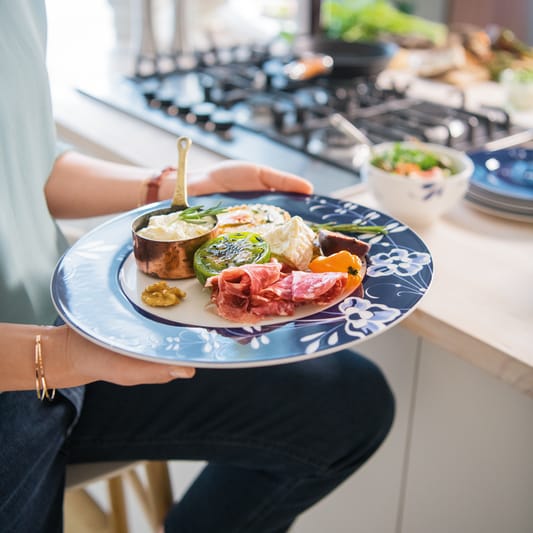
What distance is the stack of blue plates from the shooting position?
102 centimetres

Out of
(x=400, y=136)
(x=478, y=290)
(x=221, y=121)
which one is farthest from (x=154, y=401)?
(x=400, y=136)

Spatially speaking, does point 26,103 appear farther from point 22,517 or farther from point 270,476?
point 270,476

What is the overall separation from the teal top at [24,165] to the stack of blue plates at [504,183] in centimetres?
67

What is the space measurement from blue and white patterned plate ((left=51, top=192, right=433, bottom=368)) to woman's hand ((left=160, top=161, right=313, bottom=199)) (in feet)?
0.52

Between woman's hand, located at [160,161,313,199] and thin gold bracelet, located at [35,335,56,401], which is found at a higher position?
woman's hand, located at [160,161,313,199]

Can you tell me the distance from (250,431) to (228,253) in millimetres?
323

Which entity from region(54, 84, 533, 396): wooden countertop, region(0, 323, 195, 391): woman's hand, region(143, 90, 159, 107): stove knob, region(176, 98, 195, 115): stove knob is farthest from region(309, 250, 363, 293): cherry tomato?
region(143, 90, 159, 107): stove knob

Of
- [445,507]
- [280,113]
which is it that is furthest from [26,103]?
[445,507]

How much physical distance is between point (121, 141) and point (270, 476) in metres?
0.74

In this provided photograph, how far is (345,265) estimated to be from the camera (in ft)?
2.41

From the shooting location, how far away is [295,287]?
0.69 meters

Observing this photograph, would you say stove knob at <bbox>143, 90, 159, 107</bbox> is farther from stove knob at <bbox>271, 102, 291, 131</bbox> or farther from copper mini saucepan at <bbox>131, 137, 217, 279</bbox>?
copper mini saucepan at <bbox>131, 137, 217, 279</bbox>

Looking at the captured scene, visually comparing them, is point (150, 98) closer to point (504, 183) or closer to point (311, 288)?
point (504, 183)

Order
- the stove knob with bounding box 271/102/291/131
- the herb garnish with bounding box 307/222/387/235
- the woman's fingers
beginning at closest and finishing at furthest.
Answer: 1. the herb garnish with bounding box 307/222/387/235
2. the woman's fingers
3. the stove knob with bounding box 271/102/291/131
